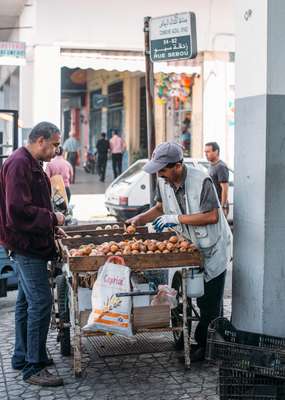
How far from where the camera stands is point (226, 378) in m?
4.62

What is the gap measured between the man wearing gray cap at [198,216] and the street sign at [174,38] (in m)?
1.73

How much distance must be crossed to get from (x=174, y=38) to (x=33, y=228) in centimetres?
298

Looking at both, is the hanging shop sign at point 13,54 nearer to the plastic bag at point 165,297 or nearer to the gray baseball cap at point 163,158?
the gray baseball cap at point 163,158

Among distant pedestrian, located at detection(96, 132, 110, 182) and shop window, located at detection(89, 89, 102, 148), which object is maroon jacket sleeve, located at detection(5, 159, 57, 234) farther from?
shop window, located at detection(89, 89, 102, 148)

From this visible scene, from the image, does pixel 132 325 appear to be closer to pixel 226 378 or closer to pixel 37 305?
pixel 37 305

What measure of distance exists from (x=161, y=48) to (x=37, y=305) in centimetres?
327

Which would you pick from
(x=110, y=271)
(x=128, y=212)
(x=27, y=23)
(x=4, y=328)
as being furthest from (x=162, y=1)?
(x=110, y=271)

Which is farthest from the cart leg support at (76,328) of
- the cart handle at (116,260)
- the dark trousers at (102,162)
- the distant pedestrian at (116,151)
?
the dark trousers at (102,162)

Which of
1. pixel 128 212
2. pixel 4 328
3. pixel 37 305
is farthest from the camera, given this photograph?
pixel 128 212

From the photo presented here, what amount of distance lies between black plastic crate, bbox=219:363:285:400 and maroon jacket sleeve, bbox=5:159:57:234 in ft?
5.51

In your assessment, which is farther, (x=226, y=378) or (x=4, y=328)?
(x=4, y=328)

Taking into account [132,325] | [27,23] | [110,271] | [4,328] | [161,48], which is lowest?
[4,328]

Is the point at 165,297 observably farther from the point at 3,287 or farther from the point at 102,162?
the point at 102,162

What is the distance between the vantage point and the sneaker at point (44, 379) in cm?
541
